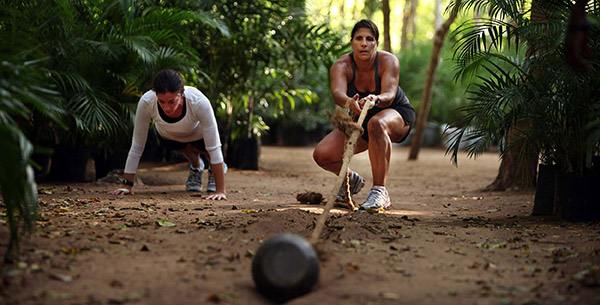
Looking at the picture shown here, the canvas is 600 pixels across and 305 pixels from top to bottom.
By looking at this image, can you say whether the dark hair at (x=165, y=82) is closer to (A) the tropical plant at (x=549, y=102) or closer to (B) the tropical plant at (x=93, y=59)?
(B) the tropical plant at (x=93, y=59)

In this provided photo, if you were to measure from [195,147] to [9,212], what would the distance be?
2.89 meters

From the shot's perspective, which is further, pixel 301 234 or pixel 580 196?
pixel 580 196

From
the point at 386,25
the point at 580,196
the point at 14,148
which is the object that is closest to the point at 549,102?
the point at 580,196

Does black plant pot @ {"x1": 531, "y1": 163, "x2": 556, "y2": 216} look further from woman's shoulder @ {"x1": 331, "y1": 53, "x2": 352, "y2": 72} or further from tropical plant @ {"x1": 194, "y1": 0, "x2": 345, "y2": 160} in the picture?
tropical plant @ {"x1": 194, "y1": 0, "x2": 345, "y2": 160}

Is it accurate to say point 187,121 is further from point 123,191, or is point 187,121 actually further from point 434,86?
point 434,86

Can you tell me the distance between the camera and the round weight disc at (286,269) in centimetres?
238

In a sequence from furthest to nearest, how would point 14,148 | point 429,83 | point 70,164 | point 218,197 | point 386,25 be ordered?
point 429,83, point 386,25, point 70,164, point 218,197, point 14,148

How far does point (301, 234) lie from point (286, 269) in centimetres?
90

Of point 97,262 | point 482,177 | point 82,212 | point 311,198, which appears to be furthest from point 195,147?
point 482,177

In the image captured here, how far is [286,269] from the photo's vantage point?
239cm

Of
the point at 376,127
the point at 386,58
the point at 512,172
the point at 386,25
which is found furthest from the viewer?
the point at 386,25

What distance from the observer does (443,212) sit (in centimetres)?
458

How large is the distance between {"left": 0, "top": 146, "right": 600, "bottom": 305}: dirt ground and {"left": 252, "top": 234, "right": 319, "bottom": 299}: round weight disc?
5 cm

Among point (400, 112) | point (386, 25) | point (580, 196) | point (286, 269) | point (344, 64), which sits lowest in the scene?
point (286, 269)
